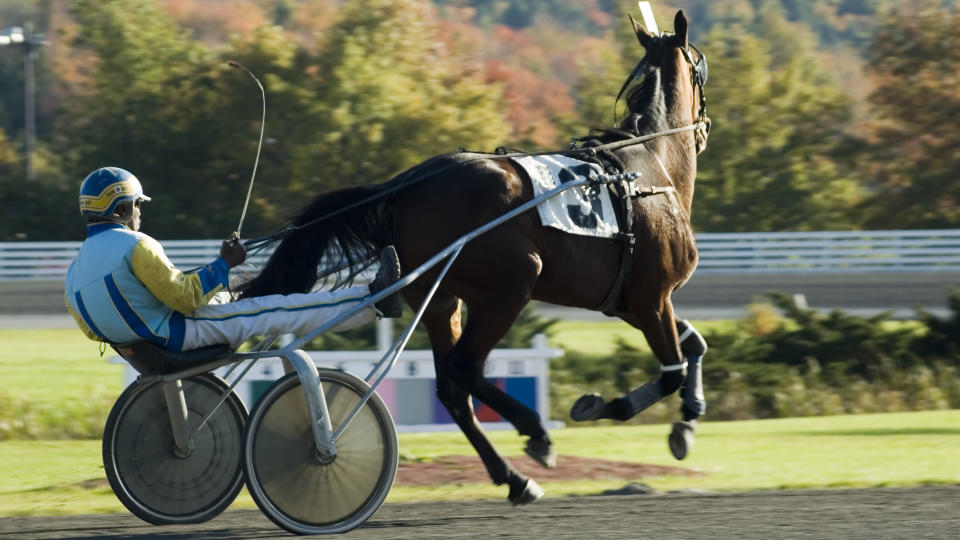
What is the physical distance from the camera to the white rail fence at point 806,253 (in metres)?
23.3

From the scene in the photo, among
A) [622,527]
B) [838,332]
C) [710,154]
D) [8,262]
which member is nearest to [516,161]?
[622,527]

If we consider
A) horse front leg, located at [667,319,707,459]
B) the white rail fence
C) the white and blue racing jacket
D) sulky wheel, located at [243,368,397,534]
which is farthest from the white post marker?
the white rail fence

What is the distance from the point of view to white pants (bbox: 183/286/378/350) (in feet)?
17.4

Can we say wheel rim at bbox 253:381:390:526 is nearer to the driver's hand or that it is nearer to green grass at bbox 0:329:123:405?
the driver's hand

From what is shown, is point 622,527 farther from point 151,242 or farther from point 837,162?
point 837,162

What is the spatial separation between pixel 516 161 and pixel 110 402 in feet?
17.1

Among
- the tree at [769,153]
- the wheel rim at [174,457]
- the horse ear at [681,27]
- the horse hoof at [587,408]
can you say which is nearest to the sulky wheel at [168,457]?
the wheel rim at [174,457]

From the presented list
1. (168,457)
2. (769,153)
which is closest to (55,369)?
(168,457)

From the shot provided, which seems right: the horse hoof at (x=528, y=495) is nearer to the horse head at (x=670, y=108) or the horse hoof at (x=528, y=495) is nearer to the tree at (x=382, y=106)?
the horse head at (x=670, y=108)

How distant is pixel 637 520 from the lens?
5.48 metres

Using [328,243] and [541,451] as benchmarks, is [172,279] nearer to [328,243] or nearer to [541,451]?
[328,243]

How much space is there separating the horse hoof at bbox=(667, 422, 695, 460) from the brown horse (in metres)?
0.21

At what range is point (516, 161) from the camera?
6004 millimetres

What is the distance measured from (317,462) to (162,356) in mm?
738
